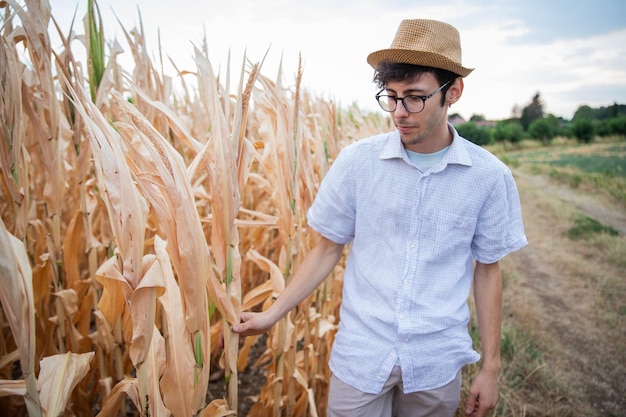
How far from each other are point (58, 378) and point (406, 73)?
141cm

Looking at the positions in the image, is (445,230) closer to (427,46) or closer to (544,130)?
(427,46)

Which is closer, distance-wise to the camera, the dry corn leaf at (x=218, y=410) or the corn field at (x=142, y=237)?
the corn field at (x=142, y=237)

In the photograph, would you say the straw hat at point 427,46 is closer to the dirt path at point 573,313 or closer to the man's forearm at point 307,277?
the man's forearm at point 307,277

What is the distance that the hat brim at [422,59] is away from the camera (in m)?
1.44

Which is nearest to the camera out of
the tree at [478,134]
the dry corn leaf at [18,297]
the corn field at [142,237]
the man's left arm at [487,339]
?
the dry corn leaf at [18,297]

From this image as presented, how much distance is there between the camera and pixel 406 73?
147 centimetres

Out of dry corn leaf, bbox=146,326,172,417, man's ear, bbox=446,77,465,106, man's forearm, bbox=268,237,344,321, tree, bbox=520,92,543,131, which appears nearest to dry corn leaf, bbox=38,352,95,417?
dry corn leaf, bbox=146,326,172,417

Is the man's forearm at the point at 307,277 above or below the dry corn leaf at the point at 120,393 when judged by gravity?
above

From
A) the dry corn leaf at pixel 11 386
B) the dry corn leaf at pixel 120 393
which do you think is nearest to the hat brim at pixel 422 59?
the dry corn leaf at pixel 120 393

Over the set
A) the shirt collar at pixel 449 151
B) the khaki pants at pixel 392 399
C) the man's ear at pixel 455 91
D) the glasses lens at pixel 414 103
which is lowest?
the khaki pants at pixel 392 399

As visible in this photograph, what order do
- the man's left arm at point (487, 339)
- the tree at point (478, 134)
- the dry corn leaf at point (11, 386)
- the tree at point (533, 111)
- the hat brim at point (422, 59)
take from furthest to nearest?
the tree at point (533, 111), the tree at point (478, 134), the man's left arm at point (487, 339), the hat brim at point (422, 59), the dry corn leaf at point (11, 386)

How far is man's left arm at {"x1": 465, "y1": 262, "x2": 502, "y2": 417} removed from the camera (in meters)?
1.56

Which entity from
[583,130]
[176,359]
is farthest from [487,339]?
[583,130]

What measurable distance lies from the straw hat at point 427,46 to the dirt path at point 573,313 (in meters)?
2.35
